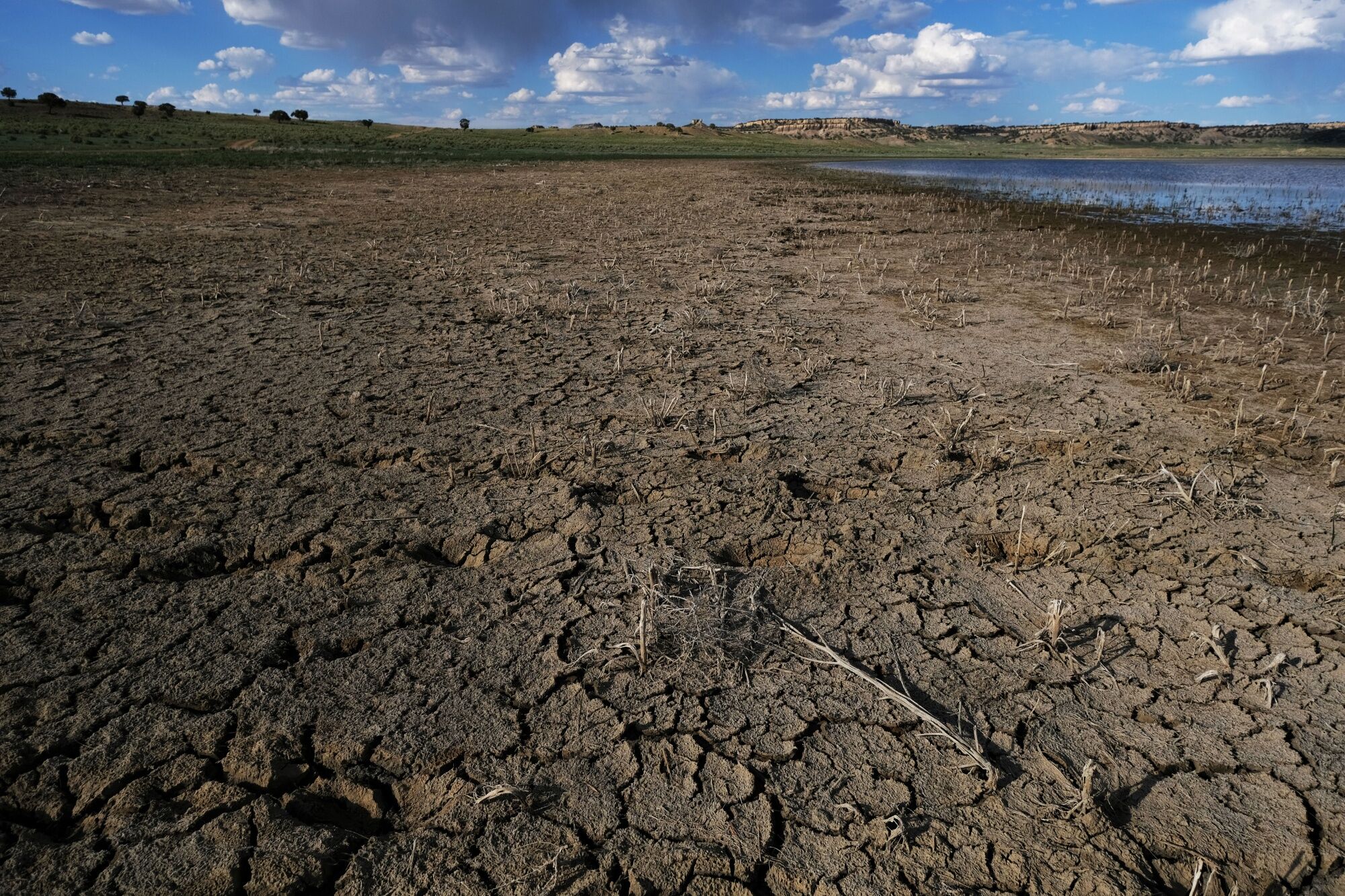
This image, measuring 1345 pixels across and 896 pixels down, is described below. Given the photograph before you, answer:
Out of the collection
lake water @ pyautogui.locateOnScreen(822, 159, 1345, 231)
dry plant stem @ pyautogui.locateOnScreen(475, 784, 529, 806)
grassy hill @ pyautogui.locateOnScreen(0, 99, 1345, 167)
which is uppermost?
grassy hill @ pyautogui.locateOnScreen(0, 99, 1345, 167)

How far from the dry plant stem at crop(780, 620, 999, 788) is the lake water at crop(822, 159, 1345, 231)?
16.2m

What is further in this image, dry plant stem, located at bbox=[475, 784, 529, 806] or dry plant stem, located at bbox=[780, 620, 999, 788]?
dry plant stem, located at bbox=[780, 620, 999, 788]

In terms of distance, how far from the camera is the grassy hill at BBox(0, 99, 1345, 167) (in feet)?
92.2

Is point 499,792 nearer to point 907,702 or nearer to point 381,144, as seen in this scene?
point 907,702

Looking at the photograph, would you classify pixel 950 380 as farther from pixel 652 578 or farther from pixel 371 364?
pixel 371 364

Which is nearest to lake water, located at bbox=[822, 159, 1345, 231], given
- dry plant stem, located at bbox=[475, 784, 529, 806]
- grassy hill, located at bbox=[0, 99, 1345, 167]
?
dry plant stem, located at bbox=[475, 784, 529, 806]

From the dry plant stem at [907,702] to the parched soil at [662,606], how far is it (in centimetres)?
2

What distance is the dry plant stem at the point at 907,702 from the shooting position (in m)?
2.33

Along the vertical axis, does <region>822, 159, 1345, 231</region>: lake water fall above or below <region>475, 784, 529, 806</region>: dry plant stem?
above

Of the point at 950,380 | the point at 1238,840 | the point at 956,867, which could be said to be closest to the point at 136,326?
the point at 950,380

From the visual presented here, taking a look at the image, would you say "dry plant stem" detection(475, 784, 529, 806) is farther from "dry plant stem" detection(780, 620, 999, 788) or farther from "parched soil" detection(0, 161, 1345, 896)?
"dry plant stem" detection(780, 620, 999, 788)

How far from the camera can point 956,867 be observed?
2.03 meters

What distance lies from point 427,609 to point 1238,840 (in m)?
2.81

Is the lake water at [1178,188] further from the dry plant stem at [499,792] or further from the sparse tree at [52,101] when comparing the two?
the sparse tree at [52,101]
